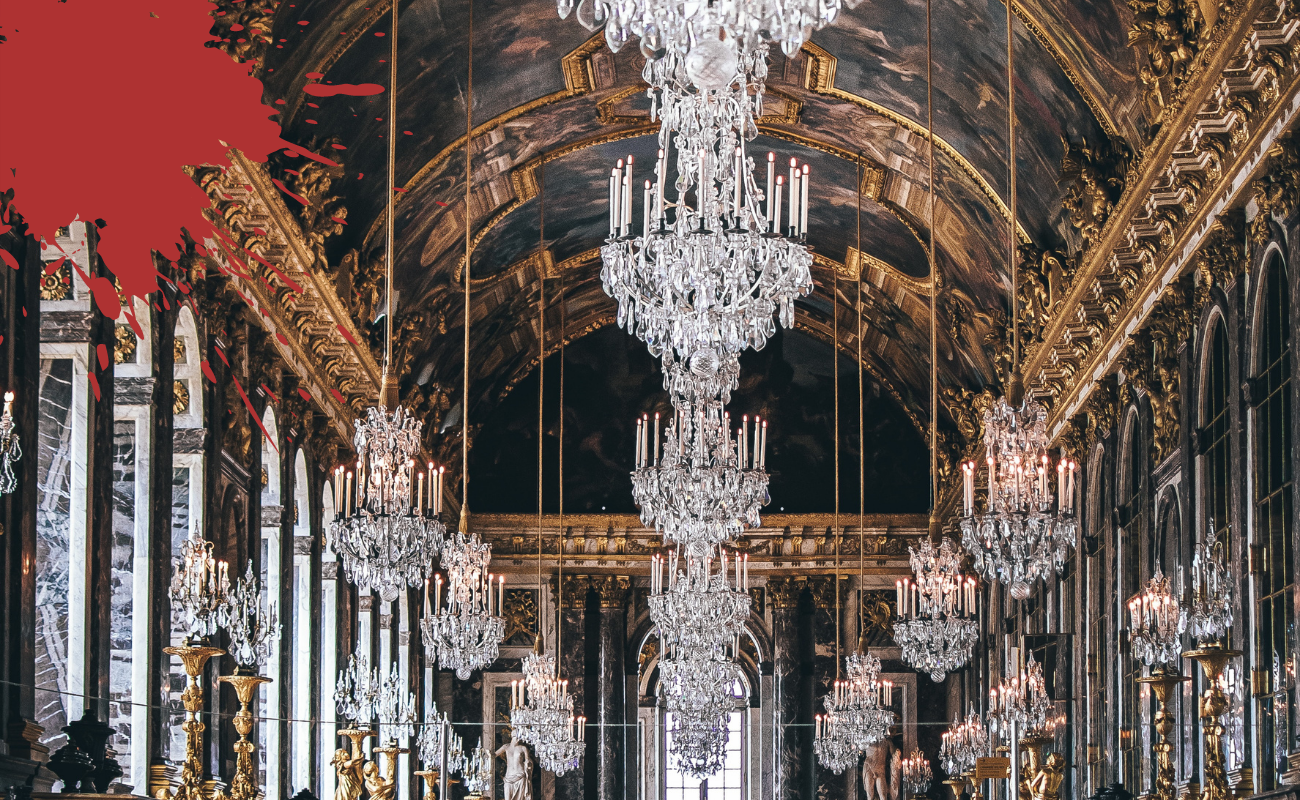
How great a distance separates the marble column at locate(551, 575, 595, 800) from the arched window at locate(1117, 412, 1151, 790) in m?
13.7

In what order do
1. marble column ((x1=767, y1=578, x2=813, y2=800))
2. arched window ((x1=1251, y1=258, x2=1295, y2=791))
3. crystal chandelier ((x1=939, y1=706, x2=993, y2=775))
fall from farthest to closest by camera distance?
1. marble column ((x1=767, y1=578, x2=813, y2=800))
2. crystal chandelier ((x1=939, y1=706, x2=993, y2=775))
3. arched window ((x1=1251, y1=258, x2=1295, y2=791))

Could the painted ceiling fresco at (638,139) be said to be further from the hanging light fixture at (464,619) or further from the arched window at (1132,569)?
the arched window at (1132,569)

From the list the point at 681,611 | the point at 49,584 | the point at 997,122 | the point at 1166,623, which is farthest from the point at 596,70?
the point at 1166,623

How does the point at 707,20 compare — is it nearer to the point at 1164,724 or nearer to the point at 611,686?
the point at 1164,724

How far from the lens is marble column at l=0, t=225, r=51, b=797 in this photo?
11.0 metres

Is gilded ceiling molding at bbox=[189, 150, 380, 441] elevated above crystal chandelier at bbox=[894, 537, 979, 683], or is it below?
above

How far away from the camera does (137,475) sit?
15.4 metres

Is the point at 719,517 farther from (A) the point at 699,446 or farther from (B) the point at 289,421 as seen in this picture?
(B) the point at 289,421

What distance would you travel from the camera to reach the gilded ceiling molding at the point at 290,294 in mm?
16219

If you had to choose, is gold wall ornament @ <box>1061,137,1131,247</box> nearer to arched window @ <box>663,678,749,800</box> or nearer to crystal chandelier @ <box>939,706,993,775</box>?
crystal chandelier @ <box>939,706,993,775</box>

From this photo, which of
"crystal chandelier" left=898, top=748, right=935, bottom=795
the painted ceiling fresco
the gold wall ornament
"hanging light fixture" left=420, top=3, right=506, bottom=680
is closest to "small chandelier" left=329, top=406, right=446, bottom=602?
"hanging light fixture" left=420, top=3, right=506, bottom=680

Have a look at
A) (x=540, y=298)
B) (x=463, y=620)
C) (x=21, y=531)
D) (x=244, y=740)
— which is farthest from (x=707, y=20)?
(x=540, y=298)

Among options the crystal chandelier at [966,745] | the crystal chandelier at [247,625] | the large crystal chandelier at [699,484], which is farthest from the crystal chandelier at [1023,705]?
the crystal chandelier at [247,625]

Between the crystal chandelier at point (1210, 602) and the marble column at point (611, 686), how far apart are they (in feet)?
69.3
